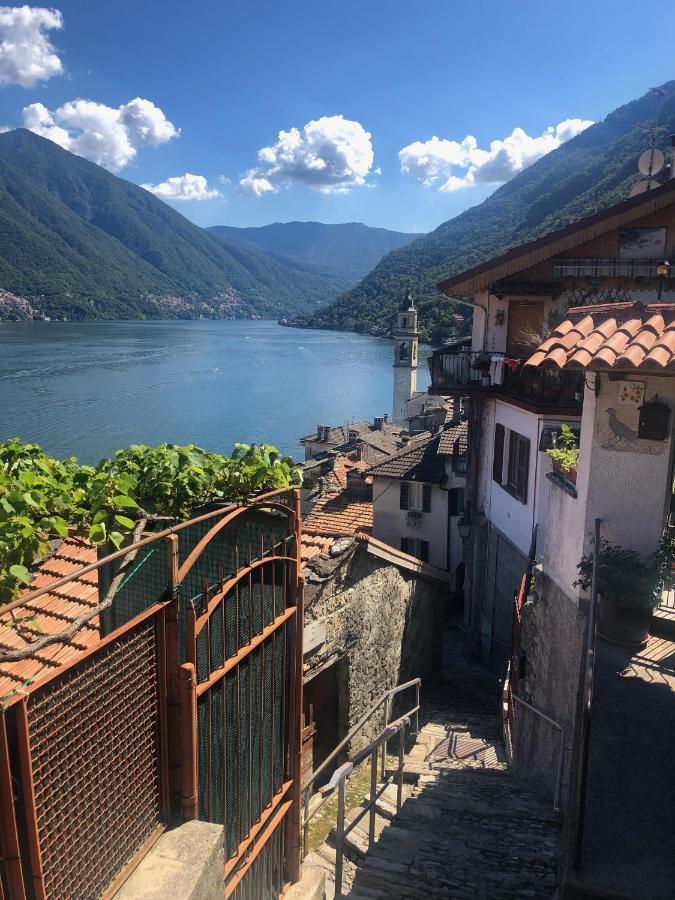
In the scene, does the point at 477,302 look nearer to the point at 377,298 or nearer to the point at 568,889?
the point at 568,889

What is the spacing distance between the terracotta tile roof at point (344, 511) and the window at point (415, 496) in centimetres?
117

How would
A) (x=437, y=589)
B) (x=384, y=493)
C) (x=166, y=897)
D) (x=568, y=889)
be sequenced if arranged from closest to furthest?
(x=166, y=897), (x=568, y=889), (x=437, y=589), (x=384, y=493)

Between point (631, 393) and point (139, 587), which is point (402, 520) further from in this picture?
point (139, 587)

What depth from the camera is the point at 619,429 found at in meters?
5.73

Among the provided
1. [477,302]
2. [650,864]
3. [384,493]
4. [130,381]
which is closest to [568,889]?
[650,864]

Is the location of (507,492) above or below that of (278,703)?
below

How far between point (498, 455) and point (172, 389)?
71.5 m

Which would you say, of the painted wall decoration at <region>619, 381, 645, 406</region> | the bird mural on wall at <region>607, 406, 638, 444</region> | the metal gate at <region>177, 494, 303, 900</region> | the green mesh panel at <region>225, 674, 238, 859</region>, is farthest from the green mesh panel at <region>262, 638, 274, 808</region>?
the painted wall decoration at <region>619, 381, 645, 406</region>

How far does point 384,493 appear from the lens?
21.2m

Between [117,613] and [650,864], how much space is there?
3455 millimetres

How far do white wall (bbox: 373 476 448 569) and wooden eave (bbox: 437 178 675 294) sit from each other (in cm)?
811

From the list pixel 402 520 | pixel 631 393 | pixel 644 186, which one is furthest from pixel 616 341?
pixel 402 520

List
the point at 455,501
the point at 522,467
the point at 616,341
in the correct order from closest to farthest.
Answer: the point at 616,341 < the point at 522,467 < the point at 455,501

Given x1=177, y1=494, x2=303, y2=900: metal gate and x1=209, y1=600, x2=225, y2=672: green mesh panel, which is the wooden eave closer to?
x1=177, y1=494, x2=303, y2=900: metal gate
